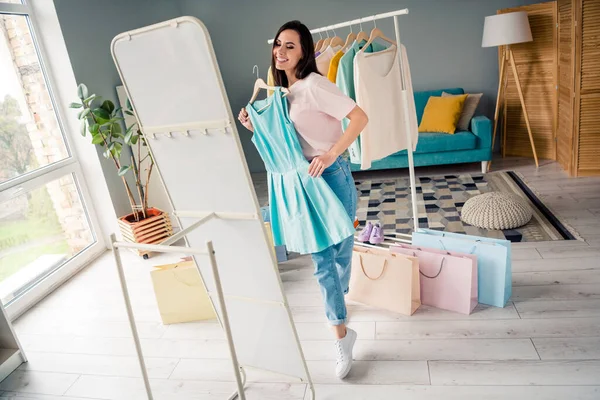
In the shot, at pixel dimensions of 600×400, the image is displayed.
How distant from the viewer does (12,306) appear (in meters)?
2.99

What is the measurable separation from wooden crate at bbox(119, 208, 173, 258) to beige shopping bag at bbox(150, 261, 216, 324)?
1071 millimetres

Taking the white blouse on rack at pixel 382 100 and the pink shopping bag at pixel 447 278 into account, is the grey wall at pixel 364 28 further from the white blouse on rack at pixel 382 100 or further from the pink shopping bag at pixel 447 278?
the pink shopping bag at pixel 447 278

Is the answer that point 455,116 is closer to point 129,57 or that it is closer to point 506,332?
point 506,332

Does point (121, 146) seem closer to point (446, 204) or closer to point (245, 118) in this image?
point (245, 118)

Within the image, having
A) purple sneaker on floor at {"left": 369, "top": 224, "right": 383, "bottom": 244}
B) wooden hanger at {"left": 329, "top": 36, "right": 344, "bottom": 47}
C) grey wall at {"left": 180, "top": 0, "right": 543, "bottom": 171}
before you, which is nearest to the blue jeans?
purple sneaker on floor at {"left": 369, "top": 224, "right": 383, "bottom": 244}

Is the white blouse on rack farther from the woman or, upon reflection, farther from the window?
the window

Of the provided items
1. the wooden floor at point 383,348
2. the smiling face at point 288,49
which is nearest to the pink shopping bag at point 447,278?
the wooden floor at point 383,348

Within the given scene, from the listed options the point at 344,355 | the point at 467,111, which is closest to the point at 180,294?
the point at 344,355

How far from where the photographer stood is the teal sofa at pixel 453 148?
454 centimetres

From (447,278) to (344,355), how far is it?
2.17ft

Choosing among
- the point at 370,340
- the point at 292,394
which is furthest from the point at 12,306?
the point at 370,340

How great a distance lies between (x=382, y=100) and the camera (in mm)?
2705

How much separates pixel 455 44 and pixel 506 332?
378 cm

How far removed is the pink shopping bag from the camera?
228cm
